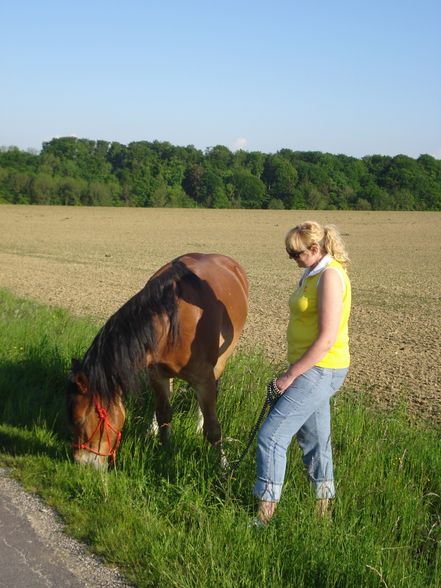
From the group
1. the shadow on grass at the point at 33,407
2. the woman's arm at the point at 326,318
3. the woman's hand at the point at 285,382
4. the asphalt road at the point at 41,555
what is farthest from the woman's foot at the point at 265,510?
the shadow on grass at the point at 33,407

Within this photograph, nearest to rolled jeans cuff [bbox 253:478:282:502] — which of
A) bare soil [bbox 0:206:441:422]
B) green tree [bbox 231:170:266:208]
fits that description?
bare soil [bbox 0:206:441:422]

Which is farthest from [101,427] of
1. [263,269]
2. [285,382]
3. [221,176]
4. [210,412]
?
[221,176]

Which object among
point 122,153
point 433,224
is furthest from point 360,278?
point 122,153

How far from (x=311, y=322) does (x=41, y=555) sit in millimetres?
1943

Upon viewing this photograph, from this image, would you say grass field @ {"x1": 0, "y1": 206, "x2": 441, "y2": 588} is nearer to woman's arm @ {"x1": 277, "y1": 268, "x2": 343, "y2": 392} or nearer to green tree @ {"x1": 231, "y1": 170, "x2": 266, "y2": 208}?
woman's arm @ {"x1": 277, "y1": 268, "x2": 343, "y2": 392}

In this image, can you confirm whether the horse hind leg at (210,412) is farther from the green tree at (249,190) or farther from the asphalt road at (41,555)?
the green tree at (249,190)

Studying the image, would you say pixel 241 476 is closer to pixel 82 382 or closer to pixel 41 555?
pixel 82 382

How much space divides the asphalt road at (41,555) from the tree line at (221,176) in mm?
60012

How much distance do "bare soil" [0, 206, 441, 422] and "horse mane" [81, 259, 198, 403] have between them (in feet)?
10.9

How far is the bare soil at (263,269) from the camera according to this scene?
9828mm

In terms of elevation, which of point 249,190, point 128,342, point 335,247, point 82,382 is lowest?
point 82,382

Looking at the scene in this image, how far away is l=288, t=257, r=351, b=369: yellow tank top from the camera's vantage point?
3906mm

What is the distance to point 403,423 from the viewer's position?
5738 mm

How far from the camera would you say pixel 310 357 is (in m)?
3.77
